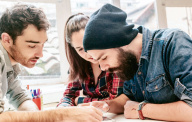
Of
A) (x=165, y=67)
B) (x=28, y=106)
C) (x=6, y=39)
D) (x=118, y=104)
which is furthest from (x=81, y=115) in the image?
(x=6, y=39)

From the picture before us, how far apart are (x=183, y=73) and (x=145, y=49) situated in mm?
240

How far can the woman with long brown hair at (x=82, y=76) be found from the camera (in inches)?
49.0

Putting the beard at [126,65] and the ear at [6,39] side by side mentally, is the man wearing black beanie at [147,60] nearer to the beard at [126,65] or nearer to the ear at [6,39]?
the beard at [126,65]

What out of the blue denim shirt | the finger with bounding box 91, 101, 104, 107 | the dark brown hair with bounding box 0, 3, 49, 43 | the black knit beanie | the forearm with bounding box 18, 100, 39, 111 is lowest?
the forearm with bounding box 18, 100, 39, 111

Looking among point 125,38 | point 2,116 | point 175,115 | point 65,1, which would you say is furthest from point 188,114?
point 65,1

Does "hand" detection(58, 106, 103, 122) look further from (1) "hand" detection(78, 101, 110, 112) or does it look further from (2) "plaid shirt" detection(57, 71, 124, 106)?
(2) "plaid shirt" detection(57, 71, 124, 106)

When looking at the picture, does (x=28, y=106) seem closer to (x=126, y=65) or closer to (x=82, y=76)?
(x=82, y=76)

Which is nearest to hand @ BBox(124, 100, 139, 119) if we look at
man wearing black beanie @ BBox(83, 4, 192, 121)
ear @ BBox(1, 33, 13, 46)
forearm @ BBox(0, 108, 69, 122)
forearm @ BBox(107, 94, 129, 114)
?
man wearing black beanie @ BBox(83, 4, 192, 121)

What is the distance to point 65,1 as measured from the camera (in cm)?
201

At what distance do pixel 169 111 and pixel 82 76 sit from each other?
2.42ft

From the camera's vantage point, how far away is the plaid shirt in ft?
4.04

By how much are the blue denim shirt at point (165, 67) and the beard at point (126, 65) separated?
0.03m

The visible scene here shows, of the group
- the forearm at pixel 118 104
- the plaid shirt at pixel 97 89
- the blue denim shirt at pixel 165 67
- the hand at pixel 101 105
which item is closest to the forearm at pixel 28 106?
the plaid shirt at pixel 97 89

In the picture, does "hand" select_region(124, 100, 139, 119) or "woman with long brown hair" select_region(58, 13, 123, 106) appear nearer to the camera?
"hand" select_region(124, 100, 139, 119)
